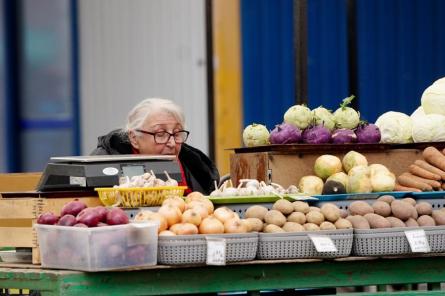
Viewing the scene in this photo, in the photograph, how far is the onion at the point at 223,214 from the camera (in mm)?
4898

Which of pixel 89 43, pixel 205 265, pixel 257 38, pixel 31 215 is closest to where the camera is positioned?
pixel 205 265

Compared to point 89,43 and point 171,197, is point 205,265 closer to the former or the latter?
point 171,197

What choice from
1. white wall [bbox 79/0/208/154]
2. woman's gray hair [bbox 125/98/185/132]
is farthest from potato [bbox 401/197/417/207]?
white wall [bbox 79/0/208/154]

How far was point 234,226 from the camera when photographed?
484 cm

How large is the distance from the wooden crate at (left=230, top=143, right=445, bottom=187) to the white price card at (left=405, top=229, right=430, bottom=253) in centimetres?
105

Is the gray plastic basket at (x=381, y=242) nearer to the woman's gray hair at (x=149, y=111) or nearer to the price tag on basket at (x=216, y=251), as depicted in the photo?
the price tag on basket at (x=216, y=251)

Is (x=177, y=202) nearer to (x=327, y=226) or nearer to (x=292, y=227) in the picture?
(x=292, y=227)

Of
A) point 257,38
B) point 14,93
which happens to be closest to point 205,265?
point 257,38

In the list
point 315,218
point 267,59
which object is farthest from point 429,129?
point 267,59

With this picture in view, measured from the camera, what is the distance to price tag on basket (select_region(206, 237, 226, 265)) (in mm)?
4672

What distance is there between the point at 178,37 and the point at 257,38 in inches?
28.5

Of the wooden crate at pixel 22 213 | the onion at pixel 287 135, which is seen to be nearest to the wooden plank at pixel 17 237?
the wooden crate at pixel 22 213

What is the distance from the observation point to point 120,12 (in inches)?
406

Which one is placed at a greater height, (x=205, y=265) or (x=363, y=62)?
(x=363, y=62)
